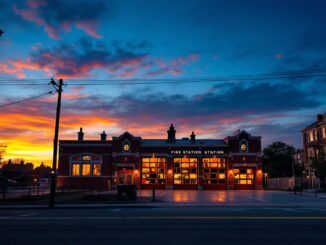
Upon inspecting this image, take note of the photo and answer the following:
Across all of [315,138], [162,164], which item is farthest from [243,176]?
[315,138]

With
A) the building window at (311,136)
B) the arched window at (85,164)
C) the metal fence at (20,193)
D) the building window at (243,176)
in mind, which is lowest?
the metal fence at (20,193)

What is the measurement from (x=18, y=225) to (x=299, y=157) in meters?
134

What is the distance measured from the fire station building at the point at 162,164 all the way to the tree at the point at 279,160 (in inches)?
1310

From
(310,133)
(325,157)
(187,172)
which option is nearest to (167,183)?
(187,172)

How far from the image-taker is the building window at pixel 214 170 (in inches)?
2299

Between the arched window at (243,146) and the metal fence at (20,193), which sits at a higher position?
the arched window at (243,146)

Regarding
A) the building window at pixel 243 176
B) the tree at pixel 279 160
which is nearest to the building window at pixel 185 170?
the building window at pixel 243 176

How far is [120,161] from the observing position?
2301 inches

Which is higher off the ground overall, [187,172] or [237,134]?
[237,134]

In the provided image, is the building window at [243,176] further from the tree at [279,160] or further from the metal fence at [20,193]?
the tree at [279,160]

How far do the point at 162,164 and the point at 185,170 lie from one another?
3.85 metres

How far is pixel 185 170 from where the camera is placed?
58750 mm

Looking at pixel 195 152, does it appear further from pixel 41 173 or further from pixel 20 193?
pixel 41 173

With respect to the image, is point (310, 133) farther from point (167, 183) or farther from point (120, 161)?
point (120, 161)
